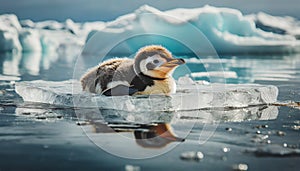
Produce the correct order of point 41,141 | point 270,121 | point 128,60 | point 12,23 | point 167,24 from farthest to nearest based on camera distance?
1. point 12,23
2. point 167,24
3. point 128,60
4. point 270,121
5. point 41,141

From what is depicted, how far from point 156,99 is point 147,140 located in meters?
0.62

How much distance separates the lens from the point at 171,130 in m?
2.04

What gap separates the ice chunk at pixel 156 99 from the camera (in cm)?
247

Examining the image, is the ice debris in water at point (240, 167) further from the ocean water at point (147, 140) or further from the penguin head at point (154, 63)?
the penguin head at point (154, 63)

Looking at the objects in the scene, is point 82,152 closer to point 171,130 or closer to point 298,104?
point 171,130

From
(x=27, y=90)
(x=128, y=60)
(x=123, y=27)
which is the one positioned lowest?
(x=27, y=90)

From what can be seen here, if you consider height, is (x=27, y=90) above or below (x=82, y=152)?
above

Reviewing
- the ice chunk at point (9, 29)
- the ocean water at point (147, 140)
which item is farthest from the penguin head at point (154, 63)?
the ice chunk at point (9, 29)

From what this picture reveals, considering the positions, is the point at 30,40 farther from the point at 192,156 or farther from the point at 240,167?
the point at 240,167

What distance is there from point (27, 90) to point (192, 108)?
1008 millimetres

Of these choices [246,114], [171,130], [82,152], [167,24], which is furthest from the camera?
[167,24]

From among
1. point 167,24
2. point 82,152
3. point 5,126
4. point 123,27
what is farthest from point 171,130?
point 167,24

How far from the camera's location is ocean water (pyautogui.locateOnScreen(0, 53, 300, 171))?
1567mm

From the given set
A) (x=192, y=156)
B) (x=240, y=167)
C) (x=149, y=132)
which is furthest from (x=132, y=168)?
(x=149, y=132)
